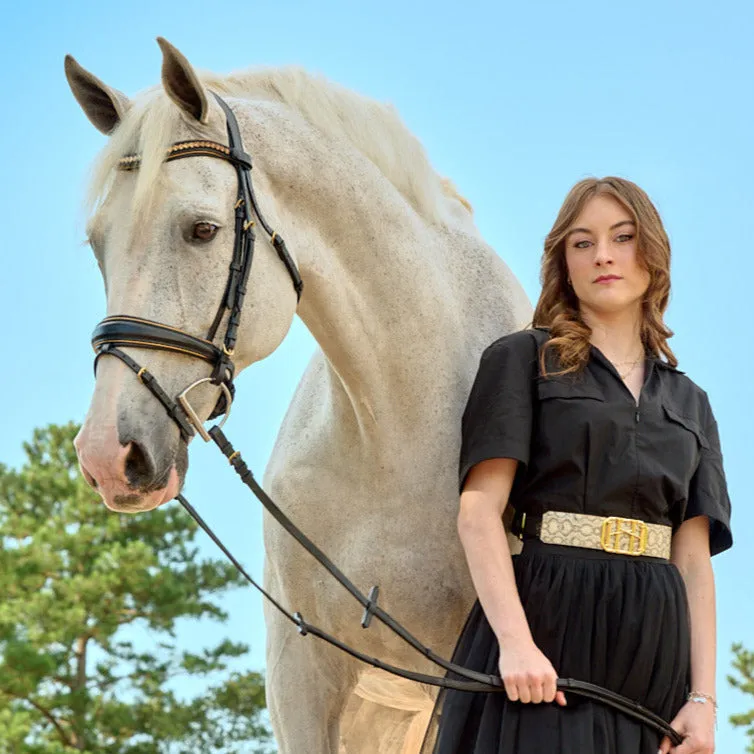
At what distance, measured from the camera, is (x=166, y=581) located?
14219 mm

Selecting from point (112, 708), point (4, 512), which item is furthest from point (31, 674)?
point (4, 512)

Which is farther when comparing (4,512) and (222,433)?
(4,512)

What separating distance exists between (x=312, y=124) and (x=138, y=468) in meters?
1.03

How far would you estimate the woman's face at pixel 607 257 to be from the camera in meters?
2.73

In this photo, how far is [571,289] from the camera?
9.50ft

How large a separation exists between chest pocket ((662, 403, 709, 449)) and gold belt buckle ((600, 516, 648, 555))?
25 centimetres

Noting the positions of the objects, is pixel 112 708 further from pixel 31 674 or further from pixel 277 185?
pixel 277 185

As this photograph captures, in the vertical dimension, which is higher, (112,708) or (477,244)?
A: (112,708)

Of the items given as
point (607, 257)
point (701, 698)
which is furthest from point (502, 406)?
point (701, 698)

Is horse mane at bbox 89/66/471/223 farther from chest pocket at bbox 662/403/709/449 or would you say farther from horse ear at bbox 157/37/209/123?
chest pocket at bbox 662/403/709/449

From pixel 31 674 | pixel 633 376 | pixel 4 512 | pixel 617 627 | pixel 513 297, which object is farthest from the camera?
pixel 4 512

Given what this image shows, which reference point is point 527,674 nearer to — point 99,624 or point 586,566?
point 586,566

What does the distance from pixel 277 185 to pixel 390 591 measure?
3.39 ft

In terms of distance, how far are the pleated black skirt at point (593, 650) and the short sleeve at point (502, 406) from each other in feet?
0.81
